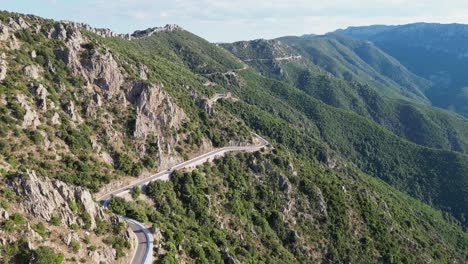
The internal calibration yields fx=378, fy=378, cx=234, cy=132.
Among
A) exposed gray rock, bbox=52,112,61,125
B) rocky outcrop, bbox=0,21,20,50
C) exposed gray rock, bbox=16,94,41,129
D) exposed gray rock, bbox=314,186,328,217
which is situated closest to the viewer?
exposed gray rock, bbox=16,94,41,129

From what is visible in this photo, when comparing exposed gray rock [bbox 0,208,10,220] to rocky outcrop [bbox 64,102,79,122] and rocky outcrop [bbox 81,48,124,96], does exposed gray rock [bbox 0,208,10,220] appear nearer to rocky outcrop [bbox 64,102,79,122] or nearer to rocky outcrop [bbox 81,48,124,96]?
rocky outcrop [bbox 64,102,79,122]

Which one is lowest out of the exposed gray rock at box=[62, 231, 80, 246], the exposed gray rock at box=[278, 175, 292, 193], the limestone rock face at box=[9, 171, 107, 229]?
the exposed gray rock at box=[278, 175, 292, 193]

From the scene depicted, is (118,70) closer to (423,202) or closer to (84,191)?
(84,191)

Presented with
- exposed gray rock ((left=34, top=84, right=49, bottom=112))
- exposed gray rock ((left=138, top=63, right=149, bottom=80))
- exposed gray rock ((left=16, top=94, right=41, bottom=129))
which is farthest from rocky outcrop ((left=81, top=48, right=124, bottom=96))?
exposed gray rock ((left=16, top=94, right=41, bottom=129))

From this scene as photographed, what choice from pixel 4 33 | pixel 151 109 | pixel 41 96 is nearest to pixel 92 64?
pixel 151 109

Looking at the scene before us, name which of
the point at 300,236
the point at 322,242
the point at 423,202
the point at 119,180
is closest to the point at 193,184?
the point at 119,180

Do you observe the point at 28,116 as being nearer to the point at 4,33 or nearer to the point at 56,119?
the point at 56,119

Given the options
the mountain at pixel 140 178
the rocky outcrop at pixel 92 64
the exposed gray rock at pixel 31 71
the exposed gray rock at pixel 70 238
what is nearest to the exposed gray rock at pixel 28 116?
the mountain at pixel 140 178
